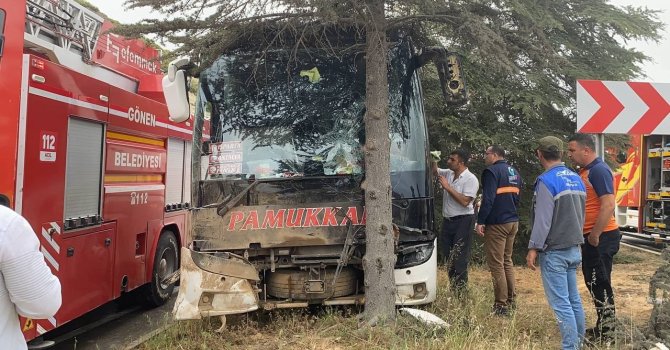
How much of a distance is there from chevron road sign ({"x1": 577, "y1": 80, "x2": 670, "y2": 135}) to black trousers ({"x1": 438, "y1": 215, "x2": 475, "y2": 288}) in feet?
6.45

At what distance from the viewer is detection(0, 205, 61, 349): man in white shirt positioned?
1.94 m

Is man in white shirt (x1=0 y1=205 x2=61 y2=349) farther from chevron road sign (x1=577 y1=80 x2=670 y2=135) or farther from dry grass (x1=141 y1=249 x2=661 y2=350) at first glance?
chevron road sign (x1=577 y1=80 x2=670 y2=135)

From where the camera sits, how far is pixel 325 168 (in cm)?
485

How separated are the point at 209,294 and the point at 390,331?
1.56 metres

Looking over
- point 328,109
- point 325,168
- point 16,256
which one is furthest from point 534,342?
point 16,256

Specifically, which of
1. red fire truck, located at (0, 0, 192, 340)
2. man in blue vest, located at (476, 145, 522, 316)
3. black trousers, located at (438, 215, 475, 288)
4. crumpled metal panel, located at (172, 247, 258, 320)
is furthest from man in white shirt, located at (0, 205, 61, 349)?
black trousers, located at (438, 215, 475, 288)

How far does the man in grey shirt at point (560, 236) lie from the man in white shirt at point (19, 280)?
131 inches

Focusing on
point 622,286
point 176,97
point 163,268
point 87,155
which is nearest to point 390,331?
point 176,97

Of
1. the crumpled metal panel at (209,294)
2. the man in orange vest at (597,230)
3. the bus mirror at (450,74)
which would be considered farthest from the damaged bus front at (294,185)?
the man in orange vest at (597,230)

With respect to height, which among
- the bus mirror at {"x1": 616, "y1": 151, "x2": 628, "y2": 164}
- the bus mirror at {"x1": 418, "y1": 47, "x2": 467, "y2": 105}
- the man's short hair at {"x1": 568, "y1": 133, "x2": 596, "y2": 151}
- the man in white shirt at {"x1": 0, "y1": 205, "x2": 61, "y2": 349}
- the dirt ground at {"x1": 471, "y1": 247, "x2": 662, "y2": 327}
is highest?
the bus mirror at {"x1": 418, "y1": 47, "x2": 467, "y2": 105}

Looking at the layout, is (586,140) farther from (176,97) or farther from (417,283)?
(176,97)

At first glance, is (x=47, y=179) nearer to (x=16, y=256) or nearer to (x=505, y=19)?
(x=16, y=256)

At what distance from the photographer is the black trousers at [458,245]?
582 centimetres

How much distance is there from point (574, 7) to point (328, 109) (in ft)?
16.4
